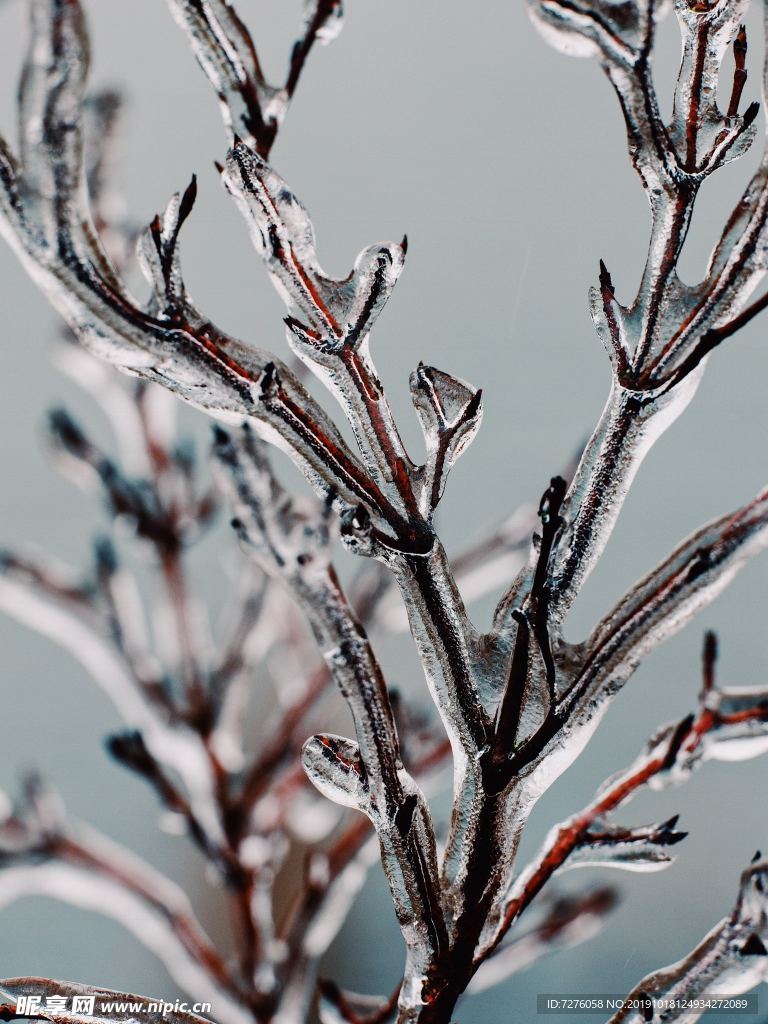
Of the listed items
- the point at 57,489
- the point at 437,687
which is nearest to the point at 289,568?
the point at 437,687

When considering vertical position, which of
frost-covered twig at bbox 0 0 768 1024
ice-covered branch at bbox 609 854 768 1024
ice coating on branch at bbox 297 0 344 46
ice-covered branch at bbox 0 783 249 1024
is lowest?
ice-covered branch at bbox 0 783 249 1024

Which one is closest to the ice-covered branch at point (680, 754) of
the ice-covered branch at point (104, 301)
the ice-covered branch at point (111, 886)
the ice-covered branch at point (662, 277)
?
the ice-covered branch at point (662, 277)

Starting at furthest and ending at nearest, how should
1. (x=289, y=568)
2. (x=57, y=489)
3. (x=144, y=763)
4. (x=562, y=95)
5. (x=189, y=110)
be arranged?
(x=57, y=489)
(x=189, y=110)
(x=562, y=95)
(x=144, y=763)
(x=289, y=568)

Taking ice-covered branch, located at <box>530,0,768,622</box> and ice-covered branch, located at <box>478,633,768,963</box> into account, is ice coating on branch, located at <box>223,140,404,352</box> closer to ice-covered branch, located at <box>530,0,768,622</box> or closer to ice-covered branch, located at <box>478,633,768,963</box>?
ice-covered branch, located at <box>530,0,768,622</box>

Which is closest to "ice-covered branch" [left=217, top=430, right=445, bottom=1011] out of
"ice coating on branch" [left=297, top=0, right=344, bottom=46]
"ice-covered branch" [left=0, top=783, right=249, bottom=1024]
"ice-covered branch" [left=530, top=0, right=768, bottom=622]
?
"ice-covered branch" [left=530, top=0, right=768, bottom=622]

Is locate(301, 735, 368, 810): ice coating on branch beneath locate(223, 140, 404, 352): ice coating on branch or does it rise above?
beneath

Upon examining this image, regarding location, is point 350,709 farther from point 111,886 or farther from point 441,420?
point 111,886

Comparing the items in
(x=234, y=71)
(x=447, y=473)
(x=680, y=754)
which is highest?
(x=234, y=71)

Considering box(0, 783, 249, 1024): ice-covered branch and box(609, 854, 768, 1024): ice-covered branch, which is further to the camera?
box(0, 783, 249, 1024): ice-covered branch

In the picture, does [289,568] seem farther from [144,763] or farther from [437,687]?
[144,763]

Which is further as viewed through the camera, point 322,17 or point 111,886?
point 111,886

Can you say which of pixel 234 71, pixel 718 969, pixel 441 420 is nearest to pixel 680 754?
pixel 718 969
